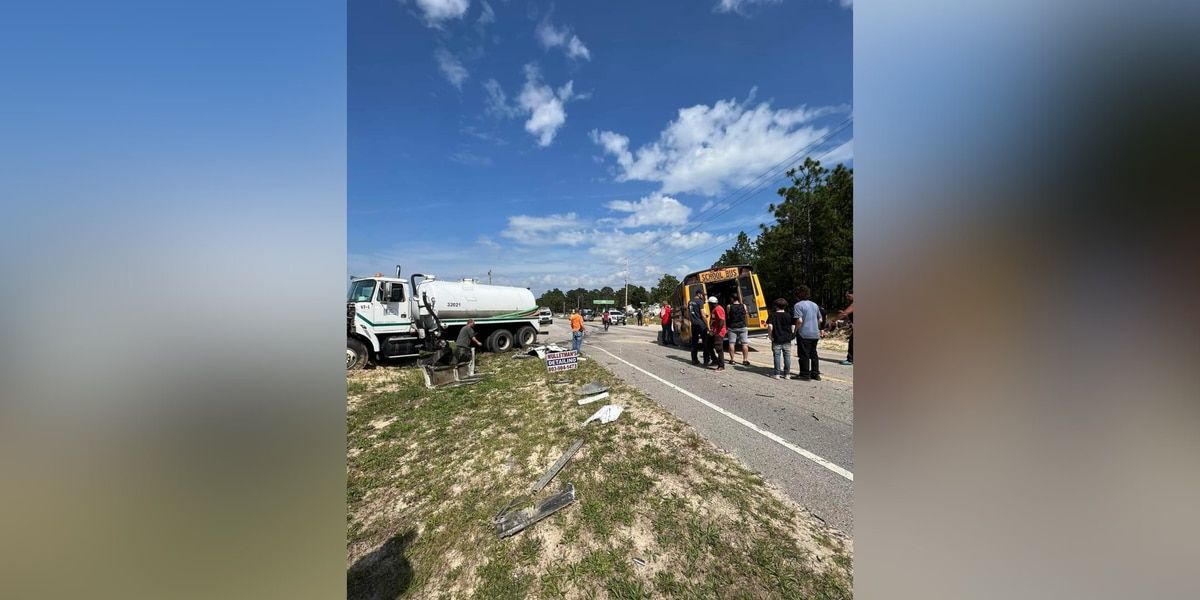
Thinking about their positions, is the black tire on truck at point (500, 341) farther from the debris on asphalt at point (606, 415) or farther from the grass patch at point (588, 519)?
the debris on asphalt at point (606, 415)

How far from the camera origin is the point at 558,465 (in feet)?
12.0

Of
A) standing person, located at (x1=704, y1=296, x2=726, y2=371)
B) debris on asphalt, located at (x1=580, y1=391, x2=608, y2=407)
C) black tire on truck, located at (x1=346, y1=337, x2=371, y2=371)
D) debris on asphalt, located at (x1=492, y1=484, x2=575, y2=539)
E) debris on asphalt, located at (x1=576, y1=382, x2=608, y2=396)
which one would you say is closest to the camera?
debris on asphalt, located at (x1=492, y1=484, x2=575, y2=539)

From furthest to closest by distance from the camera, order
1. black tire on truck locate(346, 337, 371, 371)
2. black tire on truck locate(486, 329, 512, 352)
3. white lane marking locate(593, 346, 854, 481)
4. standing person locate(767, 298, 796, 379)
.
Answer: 1. black tire on truck locate(486, 329, 512, 352)
2. black tire on truck locate(346, 337, 371, 371)
3. standing person locate(767, 298, 796, 379)
4. white lane marking locate(593, 346, 854, 481)

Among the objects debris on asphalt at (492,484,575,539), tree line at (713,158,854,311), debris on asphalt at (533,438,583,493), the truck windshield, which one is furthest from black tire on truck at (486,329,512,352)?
tree line at (713,158,854,311)

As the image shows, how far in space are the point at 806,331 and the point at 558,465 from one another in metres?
5.47

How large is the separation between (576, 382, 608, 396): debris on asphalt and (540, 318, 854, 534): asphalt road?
712 millimetres

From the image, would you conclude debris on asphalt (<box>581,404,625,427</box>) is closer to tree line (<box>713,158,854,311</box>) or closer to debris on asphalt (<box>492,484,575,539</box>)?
debris on asphalt (<box>492,484,575,539</box>)

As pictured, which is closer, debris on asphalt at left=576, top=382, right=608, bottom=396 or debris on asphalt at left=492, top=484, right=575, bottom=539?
debris on asphalt at left=492, top=484, right=575, bottom=539

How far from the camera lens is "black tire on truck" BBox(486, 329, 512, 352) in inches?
512

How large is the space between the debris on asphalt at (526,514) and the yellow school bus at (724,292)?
890cm

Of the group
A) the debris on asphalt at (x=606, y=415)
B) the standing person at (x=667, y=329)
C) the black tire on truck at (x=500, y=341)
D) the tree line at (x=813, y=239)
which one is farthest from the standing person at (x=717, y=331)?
the tree line at (x=813, y=239)
